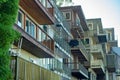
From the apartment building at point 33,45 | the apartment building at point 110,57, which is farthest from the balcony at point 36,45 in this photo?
the apartment building at point 110,57

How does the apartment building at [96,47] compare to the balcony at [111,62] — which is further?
the balcony at [111,62]

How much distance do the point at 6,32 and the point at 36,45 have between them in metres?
11.5

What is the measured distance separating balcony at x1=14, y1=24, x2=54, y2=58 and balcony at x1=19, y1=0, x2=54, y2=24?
4.60 feet

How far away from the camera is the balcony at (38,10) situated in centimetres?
2230

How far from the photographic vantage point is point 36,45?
886 inches

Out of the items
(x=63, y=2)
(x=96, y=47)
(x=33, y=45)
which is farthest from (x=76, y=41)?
(x=33, y=45)

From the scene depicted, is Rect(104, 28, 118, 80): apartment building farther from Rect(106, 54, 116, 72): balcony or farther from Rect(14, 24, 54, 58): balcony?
Rect(14, 24, 54, 58): balcony

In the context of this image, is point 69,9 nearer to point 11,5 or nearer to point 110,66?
point 110,66

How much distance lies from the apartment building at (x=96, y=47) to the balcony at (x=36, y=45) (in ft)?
100

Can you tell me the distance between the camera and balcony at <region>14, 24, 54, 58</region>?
2053cm

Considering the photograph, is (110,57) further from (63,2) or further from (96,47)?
(63,2)

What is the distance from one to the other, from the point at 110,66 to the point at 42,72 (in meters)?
50.3

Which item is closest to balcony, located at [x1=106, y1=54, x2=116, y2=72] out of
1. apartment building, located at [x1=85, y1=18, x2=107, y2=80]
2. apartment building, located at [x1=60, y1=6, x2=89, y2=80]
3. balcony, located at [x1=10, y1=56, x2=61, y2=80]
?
apartment building, located at [x1=85, y1=18, x2=107, y2=80]

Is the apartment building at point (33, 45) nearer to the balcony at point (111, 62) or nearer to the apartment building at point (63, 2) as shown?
the apartment building at point (63, 2)
